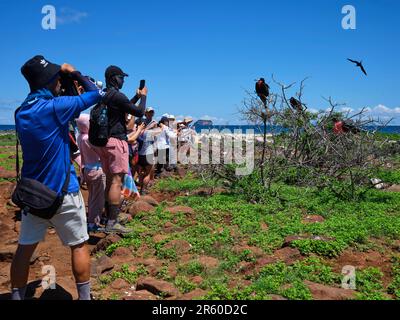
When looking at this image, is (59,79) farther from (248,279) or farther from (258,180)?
(258,180)

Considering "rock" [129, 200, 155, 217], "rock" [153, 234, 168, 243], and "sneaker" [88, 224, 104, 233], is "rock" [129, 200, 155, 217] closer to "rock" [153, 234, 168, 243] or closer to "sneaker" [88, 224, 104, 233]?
"sneaker" [88, 224, 104, 233]

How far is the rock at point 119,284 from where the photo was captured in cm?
375

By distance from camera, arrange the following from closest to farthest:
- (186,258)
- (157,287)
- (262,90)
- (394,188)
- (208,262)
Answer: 1. (157,287)
2. (208,262)
3. (186,258)
4. (262,90)
5. (394,188)

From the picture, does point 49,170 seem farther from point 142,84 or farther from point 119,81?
point 142,84

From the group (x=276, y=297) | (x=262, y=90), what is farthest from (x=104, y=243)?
(x=262, y=90)

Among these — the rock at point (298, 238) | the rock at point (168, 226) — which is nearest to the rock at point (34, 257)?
the rock at point (168, 226)

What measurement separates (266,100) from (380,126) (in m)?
1.80

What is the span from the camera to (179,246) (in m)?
4.57

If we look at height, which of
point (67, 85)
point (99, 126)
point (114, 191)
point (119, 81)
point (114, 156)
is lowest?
point (114, 191)

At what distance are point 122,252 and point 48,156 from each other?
184 centimetres

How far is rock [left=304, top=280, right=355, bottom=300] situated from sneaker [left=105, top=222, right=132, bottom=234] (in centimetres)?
226

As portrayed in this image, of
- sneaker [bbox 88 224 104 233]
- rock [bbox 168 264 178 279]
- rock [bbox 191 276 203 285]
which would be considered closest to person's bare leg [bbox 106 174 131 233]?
sneaker [bbox 88 224 104 233]

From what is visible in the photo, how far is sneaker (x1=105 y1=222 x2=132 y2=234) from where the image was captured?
16.3 feet

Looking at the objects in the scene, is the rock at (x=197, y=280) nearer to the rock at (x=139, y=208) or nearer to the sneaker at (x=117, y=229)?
the sneaker at (x=117, y=229)
